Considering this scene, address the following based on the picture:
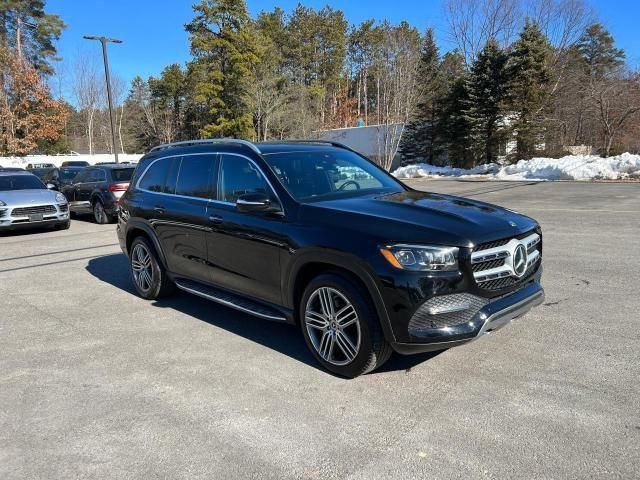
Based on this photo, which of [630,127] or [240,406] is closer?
[240,406]

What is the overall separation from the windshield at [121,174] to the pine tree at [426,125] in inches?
1036

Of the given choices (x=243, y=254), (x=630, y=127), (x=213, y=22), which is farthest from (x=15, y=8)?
(x=243, y=254)

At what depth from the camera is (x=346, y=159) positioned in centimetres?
513

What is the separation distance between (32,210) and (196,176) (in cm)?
867

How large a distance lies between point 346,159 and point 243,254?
1.50 m

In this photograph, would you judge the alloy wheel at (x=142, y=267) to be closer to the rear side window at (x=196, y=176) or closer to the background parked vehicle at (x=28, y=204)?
the rear side window at (x=196, y=176)

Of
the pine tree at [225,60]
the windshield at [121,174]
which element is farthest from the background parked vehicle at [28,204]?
the pine tree at [225,60]

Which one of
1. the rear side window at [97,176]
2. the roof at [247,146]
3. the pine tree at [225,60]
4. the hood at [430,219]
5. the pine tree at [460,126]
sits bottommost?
the hood at [430,219]

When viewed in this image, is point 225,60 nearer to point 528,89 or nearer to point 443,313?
point 528,89

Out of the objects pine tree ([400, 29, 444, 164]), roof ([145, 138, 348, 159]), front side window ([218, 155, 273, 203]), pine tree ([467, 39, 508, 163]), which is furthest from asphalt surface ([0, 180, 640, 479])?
pine tree ([400, 29, 444, 164])

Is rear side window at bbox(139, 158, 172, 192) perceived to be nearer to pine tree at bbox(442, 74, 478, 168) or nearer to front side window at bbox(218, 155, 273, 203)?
front side window at bbox(218, 155, 273, 203)

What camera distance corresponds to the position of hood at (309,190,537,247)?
3.40 m

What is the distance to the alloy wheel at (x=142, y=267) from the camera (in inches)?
239

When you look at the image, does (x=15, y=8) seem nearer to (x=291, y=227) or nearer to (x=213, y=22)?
(x=213, y=22)
